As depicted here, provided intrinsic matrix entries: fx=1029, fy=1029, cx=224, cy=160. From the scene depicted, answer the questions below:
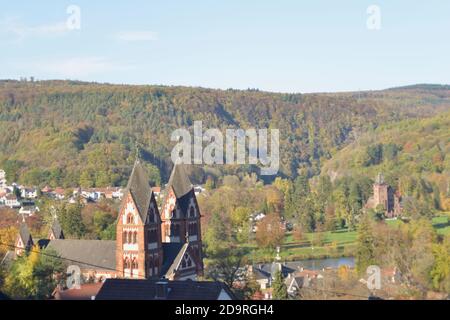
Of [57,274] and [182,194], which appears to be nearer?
[57,274]

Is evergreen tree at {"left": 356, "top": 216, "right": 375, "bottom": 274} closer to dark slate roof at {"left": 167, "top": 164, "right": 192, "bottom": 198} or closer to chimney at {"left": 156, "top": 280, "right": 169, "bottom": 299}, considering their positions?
dark slate roof at {"left": 167, "top": 164, "right": 192, "bottom": 198}

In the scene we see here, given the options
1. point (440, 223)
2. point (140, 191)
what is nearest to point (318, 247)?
point (440, 223)

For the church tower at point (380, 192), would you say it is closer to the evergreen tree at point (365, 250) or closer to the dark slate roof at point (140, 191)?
the evergreen tree at point (365, 250)

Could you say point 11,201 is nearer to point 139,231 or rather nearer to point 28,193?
point 28,193

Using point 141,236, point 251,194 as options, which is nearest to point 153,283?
point 141,236

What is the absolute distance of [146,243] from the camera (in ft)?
176

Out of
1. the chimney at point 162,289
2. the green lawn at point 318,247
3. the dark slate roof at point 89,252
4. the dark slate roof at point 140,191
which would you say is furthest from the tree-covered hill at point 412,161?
the chimney at point 162,289

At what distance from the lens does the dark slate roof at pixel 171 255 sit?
2132 inches

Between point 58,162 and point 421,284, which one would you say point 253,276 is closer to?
point 421,284

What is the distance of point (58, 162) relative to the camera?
578 feet

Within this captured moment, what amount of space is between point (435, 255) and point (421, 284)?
5.20 m

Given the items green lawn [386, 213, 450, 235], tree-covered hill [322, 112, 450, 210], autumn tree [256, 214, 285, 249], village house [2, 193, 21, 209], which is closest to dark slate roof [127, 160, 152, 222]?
autumn tree [256, 214, 285, 249]

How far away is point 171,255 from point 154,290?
16158mm

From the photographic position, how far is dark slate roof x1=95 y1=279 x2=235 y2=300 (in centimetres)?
3772
